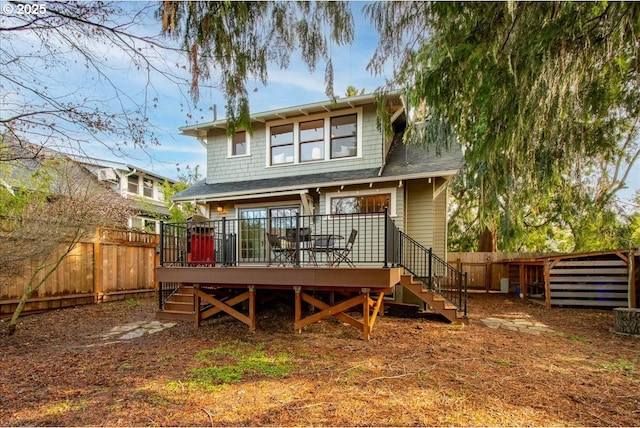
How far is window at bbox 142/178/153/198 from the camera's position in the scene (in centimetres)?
1754

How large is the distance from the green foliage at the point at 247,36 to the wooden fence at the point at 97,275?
596cm

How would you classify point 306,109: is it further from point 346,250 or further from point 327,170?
point 346,250

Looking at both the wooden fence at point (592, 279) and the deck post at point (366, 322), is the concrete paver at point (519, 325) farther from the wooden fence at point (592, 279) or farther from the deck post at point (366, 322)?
the deck post at point (366, 322)

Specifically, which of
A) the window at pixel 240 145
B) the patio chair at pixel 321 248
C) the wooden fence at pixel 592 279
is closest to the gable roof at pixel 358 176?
the window at pixel 240 145

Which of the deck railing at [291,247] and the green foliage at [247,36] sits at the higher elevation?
the green foliage at [247,36]

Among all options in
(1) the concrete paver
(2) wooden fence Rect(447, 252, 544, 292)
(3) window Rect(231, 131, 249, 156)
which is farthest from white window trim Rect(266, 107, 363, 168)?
(2) wooden fence Rect(447, 252, 544, 292)

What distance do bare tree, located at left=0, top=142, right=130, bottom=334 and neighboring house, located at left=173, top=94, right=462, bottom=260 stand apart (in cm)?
304

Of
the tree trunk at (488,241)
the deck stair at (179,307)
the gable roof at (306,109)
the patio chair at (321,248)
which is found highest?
the gable roof at (306,109)

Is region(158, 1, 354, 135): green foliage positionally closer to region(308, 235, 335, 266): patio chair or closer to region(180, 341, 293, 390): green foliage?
region(180, 341, 293, 390): green foliage

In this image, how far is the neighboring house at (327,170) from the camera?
8188 millimetres

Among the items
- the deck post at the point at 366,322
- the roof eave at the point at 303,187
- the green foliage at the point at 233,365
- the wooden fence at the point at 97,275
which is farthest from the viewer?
the roof eave at the point at 303,187

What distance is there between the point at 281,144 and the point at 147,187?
460 inches

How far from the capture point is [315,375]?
12.9ft

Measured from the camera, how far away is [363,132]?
8.71 meters
